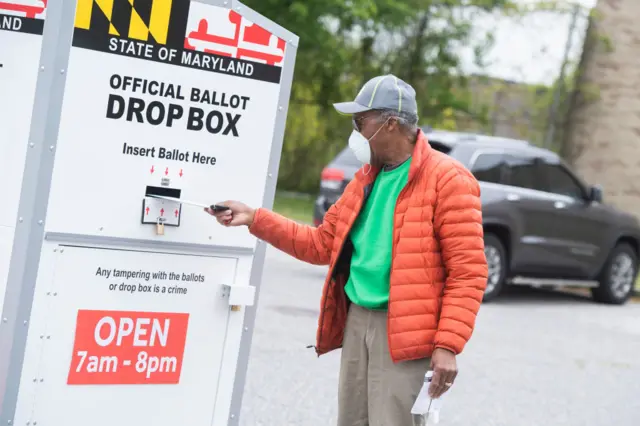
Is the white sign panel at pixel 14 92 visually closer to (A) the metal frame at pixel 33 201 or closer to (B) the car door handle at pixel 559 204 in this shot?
(A) the metal frame at pixel 33 201

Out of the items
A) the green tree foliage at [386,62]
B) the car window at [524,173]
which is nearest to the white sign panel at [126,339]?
the car window at [524,173]

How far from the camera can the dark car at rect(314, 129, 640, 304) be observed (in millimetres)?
12398

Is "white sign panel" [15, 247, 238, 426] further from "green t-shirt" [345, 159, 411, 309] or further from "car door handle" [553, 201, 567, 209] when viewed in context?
"car door handle" [553, 201, 567, 209]

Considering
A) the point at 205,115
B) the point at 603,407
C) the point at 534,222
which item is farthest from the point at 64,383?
the point at 534,222

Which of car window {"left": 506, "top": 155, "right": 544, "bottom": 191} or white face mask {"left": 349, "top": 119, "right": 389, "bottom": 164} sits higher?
car window {"left": 506, "top": 155, "right": 544, "bottom": 191}

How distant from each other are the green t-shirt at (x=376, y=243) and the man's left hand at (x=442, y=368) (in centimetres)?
29

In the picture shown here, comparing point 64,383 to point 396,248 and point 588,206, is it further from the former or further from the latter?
point 588,206

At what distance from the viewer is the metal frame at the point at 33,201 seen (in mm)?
3746

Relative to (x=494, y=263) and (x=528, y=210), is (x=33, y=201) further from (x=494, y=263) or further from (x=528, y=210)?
(x=528, y=210)

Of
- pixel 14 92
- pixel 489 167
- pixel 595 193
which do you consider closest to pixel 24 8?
pixel 14 92

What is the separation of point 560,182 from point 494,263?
5.21 feet

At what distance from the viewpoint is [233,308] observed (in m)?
4.25

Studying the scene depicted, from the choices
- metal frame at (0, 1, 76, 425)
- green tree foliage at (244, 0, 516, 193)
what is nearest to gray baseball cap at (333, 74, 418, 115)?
metal frame at (0, 1, 76, 425)

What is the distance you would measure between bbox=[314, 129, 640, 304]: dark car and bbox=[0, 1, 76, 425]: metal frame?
28.8ft
